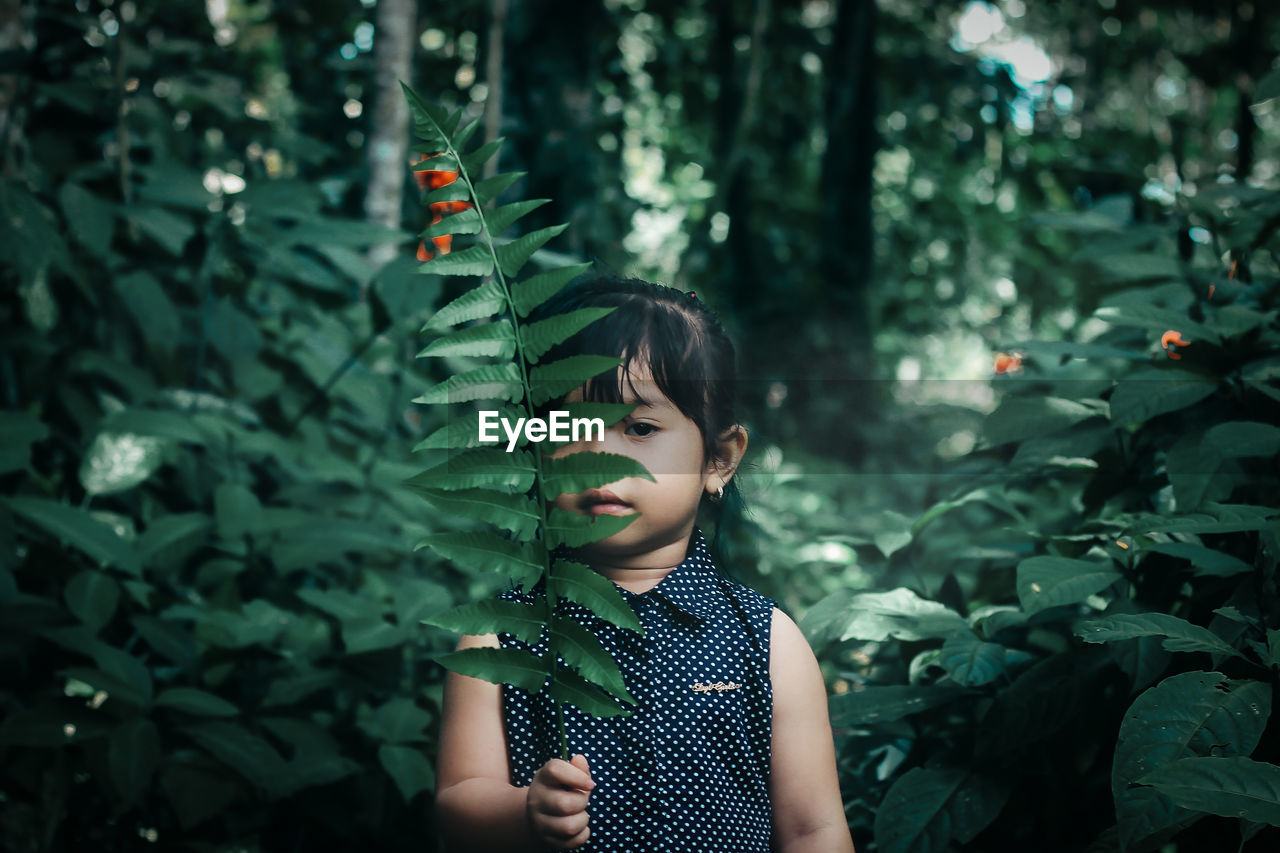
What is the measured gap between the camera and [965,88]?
6004mm

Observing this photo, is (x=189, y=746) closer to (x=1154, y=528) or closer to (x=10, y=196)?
(x=10, y=196)

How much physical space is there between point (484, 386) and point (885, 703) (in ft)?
2.41

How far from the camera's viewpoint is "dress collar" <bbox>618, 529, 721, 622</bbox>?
3.69 ft

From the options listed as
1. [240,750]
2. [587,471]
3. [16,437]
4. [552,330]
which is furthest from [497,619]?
[16,437]

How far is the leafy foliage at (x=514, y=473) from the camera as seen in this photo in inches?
33.1

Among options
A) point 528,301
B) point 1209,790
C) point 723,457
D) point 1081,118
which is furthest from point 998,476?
point 1081,118

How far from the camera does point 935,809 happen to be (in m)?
1.19

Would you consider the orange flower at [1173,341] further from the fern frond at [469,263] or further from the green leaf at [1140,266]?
the fern frond at [469,263]

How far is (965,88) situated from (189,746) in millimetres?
5709

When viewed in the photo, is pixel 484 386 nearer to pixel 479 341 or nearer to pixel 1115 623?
pixel 479 341

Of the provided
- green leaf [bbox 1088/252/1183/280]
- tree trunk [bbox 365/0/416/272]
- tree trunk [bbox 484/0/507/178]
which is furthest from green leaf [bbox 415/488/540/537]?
tree trunk [bbox 365/0/416/272]

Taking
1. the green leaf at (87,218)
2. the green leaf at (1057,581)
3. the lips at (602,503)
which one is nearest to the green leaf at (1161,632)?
the green leaf at (1057,581)

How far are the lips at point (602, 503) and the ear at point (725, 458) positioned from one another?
162mm

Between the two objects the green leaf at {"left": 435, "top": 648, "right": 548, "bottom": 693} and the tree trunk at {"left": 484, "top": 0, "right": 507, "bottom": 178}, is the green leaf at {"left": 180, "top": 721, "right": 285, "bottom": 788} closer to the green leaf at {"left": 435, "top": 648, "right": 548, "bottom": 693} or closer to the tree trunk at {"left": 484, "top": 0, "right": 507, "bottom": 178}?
the green leaf at {"left": 435, "top": 648, "right": 548, "bottom": 693}
